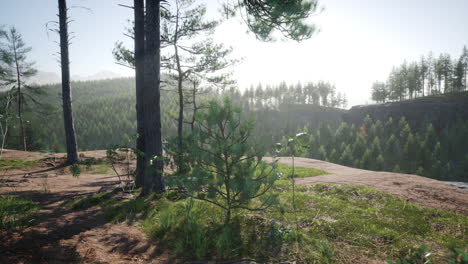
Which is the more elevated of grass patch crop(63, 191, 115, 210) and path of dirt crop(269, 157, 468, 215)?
grass patch crop(63, 191, 115, 210)

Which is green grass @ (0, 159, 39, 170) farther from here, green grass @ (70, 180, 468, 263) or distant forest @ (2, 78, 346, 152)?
distant forest @ (2, 78, 346, 152)

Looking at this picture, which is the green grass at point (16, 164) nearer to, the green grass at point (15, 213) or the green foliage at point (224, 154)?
the green grass at point (15, 213)

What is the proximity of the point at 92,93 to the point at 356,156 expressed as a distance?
145730mm

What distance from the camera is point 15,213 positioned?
342cm

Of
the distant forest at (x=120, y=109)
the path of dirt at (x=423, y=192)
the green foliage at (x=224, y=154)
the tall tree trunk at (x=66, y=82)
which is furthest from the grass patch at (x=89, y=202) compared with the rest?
the distant forest at (x=120, y=109)

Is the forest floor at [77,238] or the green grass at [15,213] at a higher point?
the green grass at [15,213]

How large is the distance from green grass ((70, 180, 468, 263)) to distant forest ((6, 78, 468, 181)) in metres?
1.28

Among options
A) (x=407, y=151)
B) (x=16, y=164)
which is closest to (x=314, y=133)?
(x=407, y=151)

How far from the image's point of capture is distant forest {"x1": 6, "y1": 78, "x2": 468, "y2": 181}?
29.4 metres

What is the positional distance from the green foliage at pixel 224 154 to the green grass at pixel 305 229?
0.51m

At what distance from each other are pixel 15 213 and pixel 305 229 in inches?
177

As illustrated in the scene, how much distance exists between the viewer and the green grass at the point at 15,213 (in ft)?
10.0

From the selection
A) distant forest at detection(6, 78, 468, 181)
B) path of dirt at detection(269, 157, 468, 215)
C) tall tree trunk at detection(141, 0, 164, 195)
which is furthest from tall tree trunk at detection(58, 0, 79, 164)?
path of dirt at detection(269, 157, 468, 215)

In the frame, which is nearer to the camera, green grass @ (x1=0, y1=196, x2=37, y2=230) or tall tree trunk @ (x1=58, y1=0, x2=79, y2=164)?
green grass @ (x1=0, y1=196, x2=37, y2=230)
